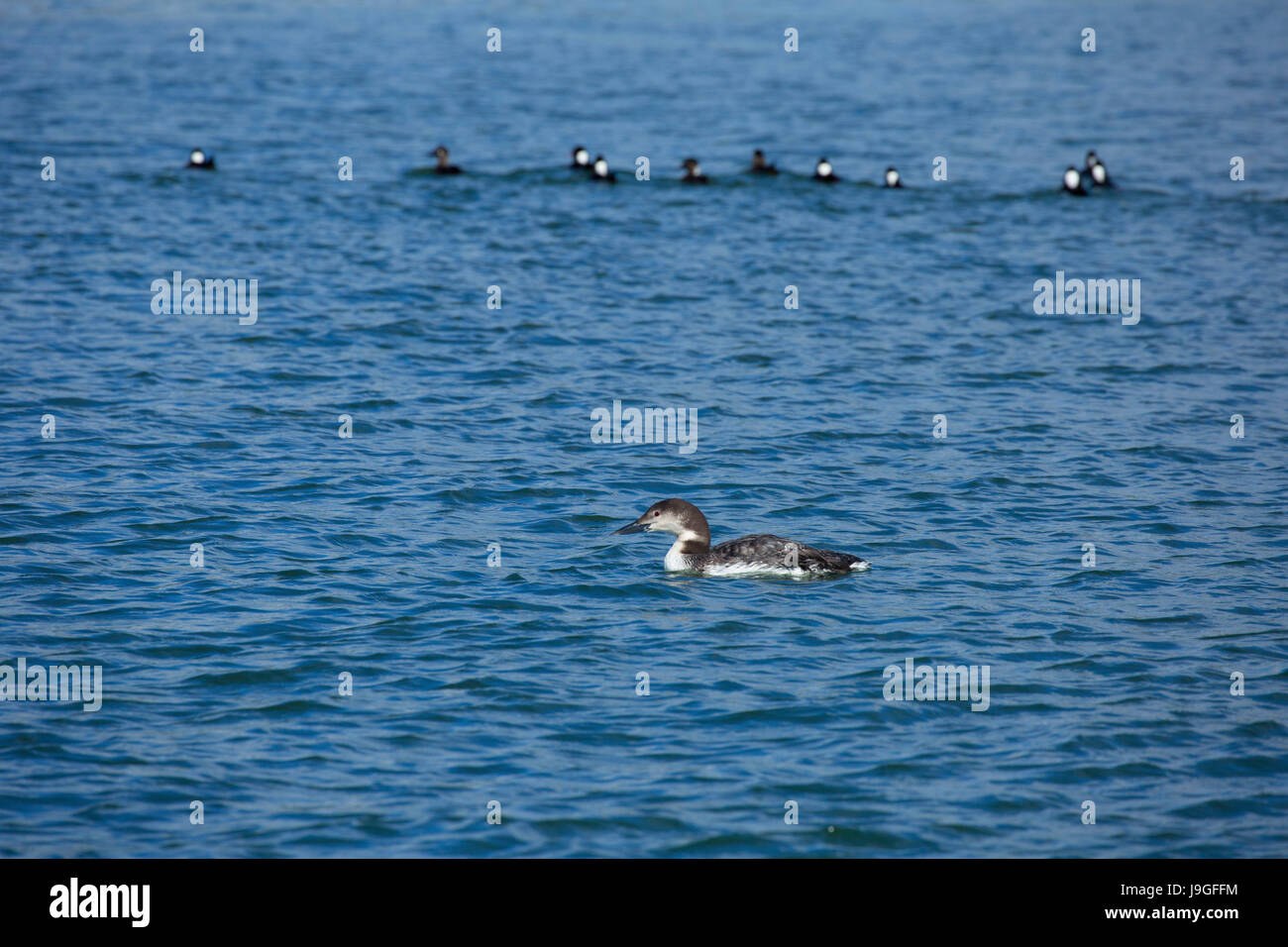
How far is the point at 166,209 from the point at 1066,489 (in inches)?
757

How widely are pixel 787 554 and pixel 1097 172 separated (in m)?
21.6

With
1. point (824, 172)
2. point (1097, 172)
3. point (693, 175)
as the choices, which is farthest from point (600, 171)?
point (1097, 172)

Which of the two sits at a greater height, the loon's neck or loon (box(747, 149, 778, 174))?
loon (box(747, 149, 778, 174))

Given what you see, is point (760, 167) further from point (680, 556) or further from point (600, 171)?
point (680, 556)

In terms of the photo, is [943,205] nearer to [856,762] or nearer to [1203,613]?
[1203,613]

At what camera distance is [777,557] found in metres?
13.1

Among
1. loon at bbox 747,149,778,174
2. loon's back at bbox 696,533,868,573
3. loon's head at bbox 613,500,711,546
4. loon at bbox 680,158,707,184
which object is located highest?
loon at bbox 747,149,778,174

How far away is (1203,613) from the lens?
41.2 ft

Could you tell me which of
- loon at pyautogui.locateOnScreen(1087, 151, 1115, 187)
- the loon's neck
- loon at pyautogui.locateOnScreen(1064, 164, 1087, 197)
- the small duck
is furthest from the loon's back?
the small duck

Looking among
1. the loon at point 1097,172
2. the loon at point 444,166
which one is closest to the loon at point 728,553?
the loon at point 444,166

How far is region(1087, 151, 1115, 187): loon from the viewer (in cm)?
3130

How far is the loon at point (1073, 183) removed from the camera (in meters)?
31.1

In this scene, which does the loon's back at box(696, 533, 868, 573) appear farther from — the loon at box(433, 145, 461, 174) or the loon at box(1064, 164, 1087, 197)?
the loon at box(1064, 164, 1087, 197)

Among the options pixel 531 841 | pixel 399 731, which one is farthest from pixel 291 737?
pixel 531 841
